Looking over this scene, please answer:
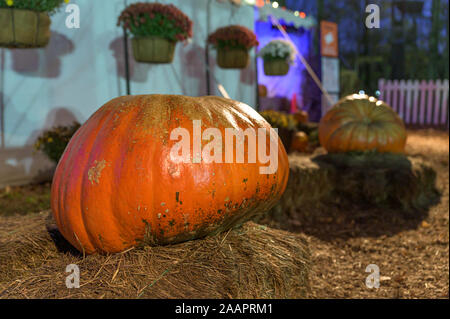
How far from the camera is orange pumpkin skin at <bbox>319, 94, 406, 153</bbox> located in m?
4.06

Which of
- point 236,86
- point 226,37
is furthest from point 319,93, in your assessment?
point 226,37

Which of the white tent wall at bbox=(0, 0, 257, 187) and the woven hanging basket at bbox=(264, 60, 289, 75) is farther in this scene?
the woven hanging basket at bbox=(264, 60, 289, 75)

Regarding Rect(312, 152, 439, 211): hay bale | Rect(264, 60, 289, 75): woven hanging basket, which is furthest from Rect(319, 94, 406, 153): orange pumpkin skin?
Rect(264, 60, 289, 75): woven hanging basket

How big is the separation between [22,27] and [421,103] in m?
10.4

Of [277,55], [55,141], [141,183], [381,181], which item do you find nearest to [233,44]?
[277,55]

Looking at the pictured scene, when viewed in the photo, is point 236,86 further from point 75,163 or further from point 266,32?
point 75,163

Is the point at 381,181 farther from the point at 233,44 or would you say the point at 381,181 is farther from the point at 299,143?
the point at 233,44

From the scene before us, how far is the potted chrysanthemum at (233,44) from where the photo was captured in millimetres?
5543

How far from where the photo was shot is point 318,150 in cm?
627

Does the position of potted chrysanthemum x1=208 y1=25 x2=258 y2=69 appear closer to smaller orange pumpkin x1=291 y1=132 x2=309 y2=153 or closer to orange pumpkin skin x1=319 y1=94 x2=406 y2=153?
smaller orange pumpkin x1=291 y1=132 x2=309 y2=153

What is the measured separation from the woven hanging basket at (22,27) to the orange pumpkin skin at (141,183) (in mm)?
1993

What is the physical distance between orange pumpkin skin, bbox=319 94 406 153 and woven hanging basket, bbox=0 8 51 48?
9.59 ft

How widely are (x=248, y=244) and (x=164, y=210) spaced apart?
34cm

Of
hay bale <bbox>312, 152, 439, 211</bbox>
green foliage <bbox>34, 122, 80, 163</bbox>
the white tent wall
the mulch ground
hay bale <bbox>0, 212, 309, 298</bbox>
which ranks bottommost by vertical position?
the mulch ground
